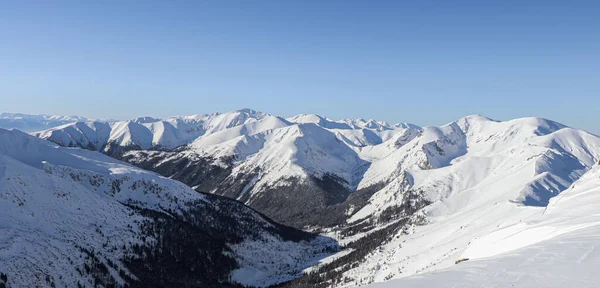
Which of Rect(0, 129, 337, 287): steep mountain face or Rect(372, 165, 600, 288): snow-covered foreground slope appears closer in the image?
Rect(372, 165, 600, 288): snow-covered foreground slope

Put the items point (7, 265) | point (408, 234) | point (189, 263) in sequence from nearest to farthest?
1. point (7, 265)
2. point (189, 263)
3. point (408, 234)

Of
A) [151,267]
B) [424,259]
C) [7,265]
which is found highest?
[7,265]

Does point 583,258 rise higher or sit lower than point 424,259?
higher

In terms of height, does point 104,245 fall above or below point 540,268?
below

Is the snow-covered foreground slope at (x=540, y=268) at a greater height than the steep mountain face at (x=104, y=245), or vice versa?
the snow-covered foreground slope at (x=540, y=268)

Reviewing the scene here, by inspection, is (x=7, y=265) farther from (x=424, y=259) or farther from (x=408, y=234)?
(x=408, y=234)

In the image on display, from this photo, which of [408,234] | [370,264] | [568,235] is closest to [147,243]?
[370,264]

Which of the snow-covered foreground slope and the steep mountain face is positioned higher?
the snow-covered foreground slope

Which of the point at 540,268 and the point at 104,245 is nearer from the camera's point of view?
the point at 540,268

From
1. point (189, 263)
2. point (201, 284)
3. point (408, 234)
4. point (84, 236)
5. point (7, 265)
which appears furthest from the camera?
point (408, 234)

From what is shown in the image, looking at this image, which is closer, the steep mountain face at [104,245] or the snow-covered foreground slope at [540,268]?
the snow-covered foreground slope at [540,268]

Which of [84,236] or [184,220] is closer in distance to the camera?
[84,236]
